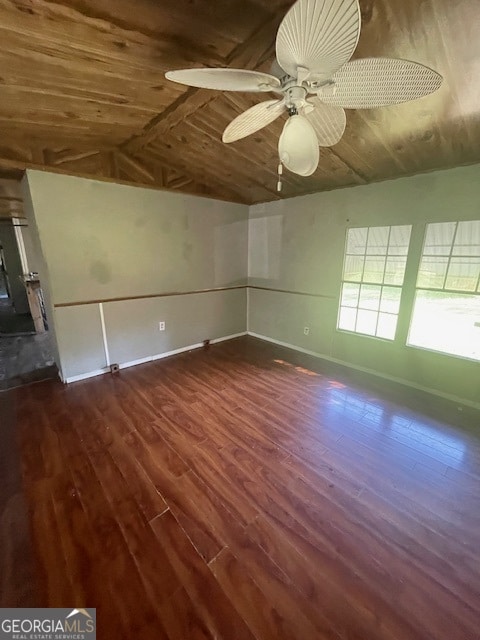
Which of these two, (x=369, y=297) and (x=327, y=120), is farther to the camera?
(x=369, y=297)

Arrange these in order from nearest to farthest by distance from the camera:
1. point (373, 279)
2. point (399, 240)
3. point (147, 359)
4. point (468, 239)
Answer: point (468, 239) < point (399, 240) < point (373, 279) < point (147, 359)

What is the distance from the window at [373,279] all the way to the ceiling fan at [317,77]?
75.6 inches

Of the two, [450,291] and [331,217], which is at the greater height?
[331,217]

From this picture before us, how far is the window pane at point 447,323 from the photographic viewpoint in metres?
2.60

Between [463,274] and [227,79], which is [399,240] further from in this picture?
[227,79]

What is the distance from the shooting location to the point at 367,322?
3.34 metres

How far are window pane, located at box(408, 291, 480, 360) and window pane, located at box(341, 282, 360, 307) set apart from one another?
67 cm

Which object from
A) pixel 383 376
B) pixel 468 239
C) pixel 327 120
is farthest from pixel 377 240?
pixel 327 120

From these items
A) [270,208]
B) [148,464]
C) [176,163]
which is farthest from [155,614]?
[270,208]

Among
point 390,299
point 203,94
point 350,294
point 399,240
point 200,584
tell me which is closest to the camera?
point 200,584

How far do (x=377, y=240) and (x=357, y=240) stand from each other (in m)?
0.24

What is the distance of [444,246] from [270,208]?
239 centimetres

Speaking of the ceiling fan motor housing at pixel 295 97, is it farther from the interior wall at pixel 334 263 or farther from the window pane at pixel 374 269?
the window pane at pixel 374 269

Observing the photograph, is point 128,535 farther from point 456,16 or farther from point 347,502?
point 456,16
